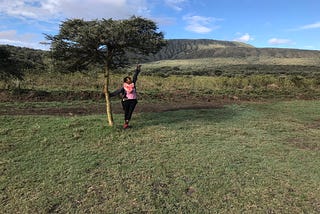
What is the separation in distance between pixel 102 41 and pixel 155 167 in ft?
11.7

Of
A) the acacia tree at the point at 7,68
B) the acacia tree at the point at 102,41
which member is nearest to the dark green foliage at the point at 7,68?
the acacia tree at the point at 7,68

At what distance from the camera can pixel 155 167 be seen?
6.00 metres

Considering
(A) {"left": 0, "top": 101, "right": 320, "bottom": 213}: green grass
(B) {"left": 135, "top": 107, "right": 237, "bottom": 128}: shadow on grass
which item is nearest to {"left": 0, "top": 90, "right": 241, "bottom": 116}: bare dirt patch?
(B) {"left": 135, "top": 107, "right": 237, "bottom": 128}: shadow on grass

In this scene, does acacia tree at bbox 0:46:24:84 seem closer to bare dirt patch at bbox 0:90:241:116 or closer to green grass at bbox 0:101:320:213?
bare dirt patch at bbox 0:90:241:116

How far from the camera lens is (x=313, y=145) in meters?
7.93

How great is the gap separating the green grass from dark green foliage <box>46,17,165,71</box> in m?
1.83

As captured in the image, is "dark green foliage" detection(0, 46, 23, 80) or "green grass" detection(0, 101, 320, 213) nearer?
"green grass" detection(0, 101, 320, 213)

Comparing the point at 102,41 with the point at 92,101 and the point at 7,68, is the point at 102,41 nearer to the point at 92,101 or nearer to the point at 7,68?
the point at 92,101

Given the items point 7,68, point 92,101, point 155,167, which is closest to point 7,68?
point 7,68

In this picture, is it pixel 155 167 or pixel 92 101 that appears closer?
pixel 155 167

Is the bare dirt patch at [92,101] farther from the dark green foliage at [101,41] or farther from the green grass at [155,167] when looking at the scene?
the dark green foliage at [101,41]

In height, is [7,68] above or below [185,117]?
above

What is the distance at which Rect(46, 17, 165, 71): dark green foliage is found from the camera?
25.5 ft

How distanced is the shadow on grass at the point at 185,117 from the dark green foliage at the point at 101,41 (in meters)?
2.18
